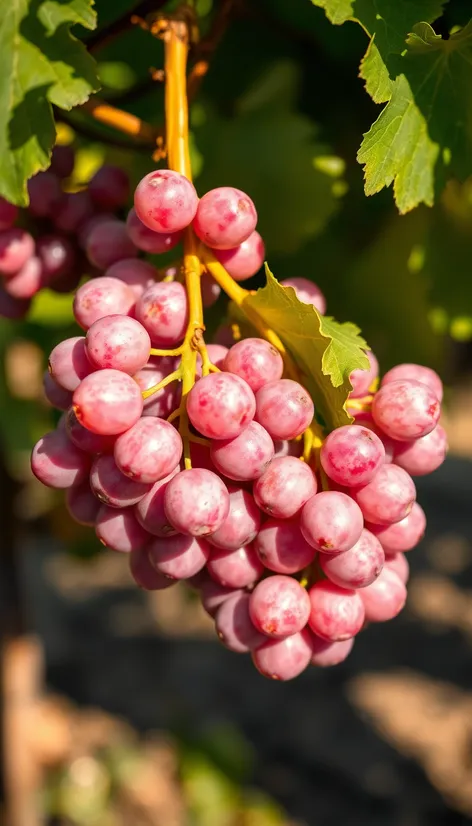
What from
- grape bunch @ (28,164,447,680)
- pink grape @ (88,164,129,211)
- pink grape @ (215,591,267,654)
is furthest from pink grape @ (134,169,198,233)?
pink grape @ (215,591,267,654)

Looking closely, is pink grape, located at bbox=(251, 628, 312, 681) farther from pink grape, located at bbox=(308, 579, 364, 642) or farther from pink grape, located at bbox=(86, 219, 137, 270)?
pink grape, located at bbox=(86, 219, 137, 270)

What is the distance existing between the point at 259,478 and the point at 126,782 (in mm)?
2577

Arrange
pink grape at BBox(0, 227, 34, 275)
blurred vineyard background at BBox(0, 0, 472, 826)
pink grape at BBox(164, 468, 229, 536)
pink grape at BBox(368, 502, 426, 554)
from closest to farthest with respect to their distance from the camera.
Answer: pink grape at BBox(164, 468, 229, 536)
pink grape at BBox(368, 502, 426, 554)
pink grape at BBox(0, 227, 34, 275)
blurred vineyard background at BBox(0, 0, 472, 826)

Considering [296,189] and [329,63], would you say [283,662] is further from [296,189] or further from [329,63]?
[329,63]

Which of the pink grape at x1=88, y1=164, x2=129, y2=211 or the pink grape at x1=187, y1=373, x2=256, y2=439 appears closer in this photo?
the pink grape at x1=187, y1=373, x2=256, y2=439

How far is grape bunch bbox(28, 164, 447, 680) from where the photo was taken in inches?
23.7

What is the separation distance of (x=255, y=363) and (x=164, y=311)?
0.08m

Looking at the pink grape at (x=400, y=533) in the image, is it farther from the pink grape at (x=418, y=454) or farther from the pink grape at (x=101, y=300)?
the pink grape at (x=101, y=300)

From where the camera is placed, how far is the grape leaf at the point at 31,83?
2.24 ft

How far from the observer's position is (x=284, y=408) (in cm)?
62

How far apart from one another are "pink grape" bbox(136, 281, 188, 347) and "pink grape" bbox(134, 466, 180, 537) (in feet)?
0.35

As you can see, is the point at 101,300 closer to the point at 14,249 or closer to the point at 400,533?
the point at 14,249

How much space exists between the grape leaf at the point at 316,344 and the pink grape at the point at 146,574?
7.5 inches

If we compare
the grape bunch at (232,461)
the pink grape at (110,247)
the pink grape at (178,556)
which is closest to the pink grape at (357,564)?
the grape bunch at (232,461)
